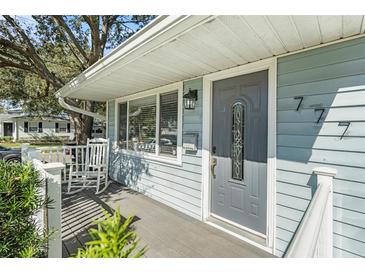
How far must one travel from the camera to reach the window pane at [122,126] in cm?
540

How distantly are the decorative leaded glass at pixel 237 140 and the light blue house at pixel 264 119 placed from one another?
0.5 inches

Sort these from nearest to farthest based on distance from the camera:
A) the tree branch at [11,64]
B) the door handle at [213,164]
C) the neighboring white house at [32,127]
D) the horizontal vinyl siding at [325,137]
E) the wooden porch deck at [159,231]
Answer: the horizontal vinyl siding at [325,137] → the wooden porch deck at [159,231] → the door handle at [213,164] → the tree branch at [11,64] → the neighboring white house at [32,127]

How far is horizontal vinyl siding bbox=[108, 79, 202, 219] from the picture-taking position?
3.35 m

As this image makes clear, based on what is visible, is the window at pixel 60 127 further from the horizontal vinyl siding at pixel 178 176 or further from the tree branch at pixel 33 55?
the horizontal vinyl siding at pixel 178 176

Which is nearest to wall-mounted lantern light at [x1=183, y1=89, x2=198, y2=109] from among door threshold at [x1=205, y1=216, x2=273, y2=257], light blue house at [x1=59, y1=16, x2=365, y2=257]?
light blue house at [x1=59, y1=16, x2=365, y2=257]

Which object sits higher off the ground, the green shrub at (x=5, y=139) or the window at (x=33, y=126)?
the window at (x=33, y=126)

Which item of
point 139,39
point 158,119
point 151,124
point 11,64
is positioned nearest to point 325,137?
point 139,39

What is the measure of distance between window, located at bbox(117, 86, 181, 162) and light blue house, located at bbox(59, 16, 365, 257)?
2.3 inches

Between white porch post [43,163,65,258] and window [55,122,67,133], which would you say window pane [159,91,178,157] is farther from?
window [55,122,67,133]

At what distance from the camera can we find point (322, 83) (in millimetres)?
2096

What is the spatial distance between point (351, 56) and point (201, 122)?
189 centimetres

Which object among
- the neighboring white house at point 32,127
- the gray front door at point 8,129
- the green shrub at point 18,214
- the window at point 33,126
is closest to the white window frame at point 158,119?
the green shrub at point 18,214

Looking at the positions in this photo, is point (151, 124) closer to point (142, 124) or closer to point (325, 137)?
point (142, 124)
